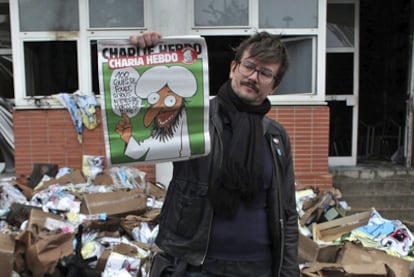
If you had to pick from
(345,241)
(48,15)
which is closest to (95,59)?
(48,15)

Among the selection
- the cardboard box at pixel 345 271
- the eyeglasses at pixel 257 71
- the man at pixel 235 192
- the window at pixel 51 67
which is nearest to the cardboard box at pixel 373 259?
the cardboard box at pixel 345 271

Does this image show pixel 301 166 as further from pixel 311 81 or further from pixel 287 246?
pixel 287 246

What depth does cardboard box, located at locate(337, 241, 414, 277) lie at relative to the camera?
146 inches

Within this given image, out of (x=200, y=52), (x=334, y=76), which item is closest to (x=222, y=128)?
(x=200, y=52)

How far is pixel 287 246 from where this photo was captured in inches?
78.5

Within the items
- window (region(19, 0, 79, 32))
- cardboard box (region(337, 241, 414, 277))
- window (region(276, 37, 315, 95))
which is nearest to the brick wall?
window (region(276, 37, 315, 95))

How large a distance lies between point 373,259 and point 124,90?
9.89ft

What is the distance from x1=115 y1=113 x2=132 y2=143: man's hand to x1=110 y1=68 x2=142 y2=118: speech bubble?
2 centimetres

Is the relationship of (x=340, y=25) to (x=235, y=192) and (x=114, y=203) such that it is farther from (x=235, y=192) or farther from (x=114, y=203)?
(x=235, y=192)

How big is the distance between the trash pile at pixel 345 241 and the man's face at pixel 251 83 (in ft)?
6.93

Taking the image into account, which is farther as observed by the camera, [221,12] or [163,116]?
[221,12]

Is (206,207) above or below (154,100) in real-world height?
below

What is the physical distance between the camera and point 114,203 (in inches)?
179

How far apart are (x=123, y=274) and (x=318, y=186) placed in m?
3.11
